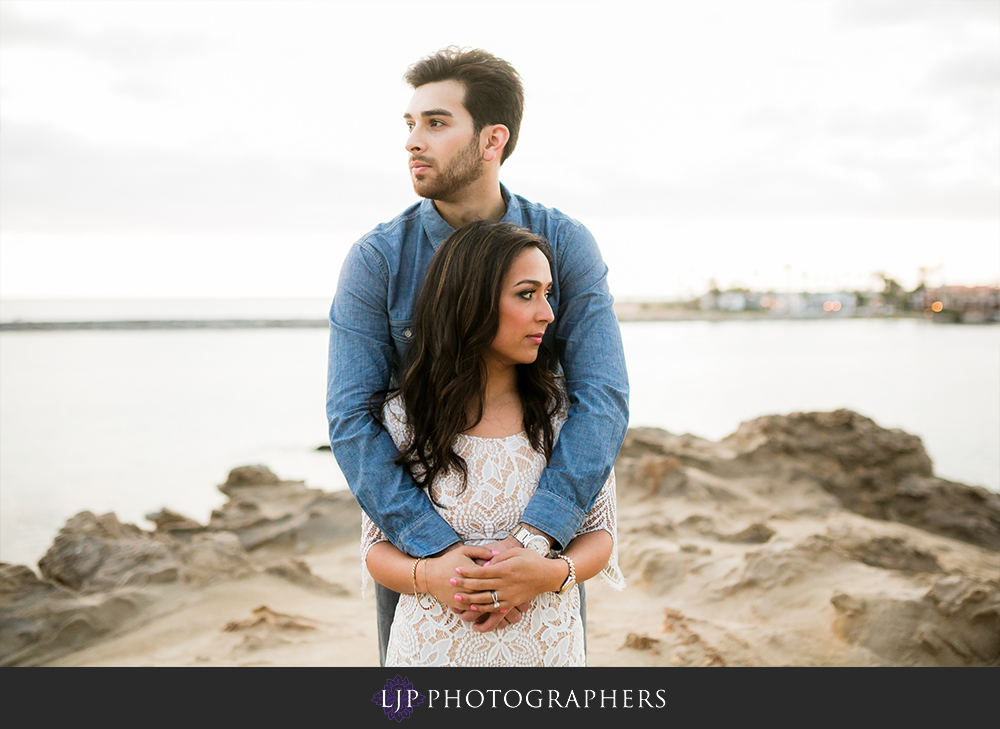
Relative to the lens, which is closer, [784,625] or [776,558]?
[784,625]

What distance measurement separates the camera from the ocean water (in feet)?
23.2

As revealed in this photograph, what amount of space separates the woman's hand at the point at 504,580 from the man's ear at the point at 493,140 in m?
0.96

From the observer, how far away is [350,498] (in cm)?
532

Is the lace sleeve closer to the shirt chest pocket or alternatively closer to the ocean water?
the shirt chest pocket

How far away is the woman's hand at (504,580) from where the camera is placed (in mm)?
1423

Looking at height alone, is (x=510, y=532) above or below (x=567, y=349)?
below

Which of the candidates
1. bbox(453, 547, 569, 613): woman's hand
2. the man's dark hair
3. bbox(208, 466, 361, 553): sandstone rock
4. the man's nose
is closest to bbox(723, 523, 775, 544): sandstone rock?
bbox(208, 466, 361, 553): sandstone rock

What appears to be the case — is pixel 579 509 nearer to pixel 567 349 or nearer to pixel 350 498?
pixel 567 349

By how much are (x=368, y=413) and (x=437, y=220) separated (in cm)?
53

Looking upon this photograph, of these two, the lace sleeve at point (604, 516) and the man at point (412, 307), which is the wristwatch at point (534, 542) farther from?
the lace sleeve at point (604, 516)

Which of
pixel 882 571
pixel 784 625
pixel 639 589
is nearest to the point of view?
pixel 784 625

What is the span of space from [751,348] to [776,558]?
77.6 ft
